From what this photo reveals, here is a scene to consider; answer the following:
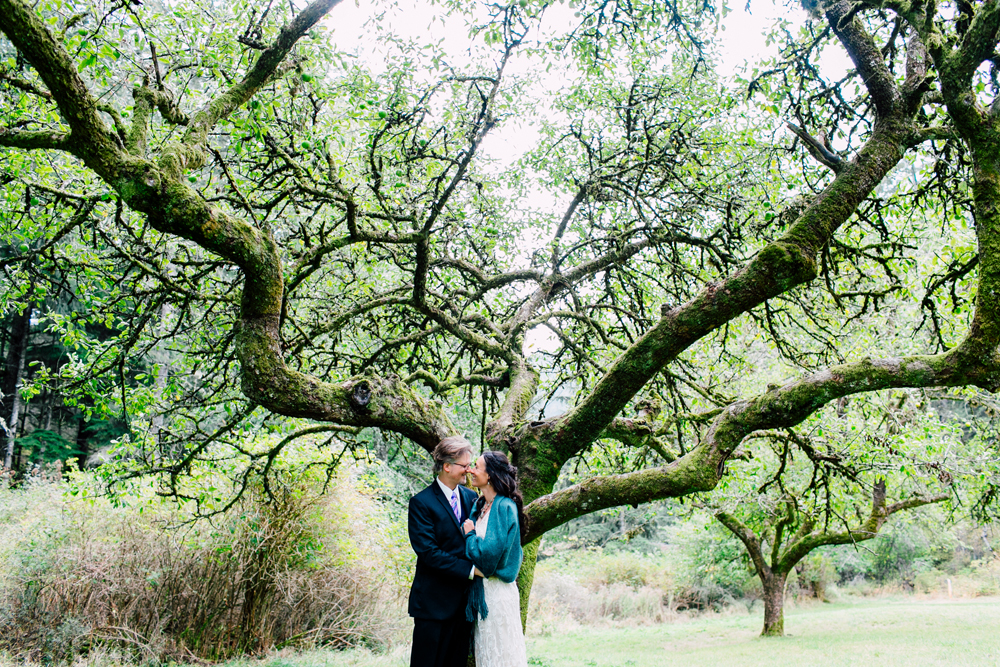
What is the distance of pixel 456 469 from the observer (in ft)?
12.3

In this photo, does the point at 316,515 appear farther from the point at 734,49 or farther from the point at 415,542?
the point at 734,49

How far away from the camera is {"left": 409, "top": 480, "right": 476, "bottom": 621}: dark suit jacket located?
3.40 metres

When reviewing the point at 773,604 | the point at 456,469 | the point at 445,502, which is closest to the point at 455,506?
the point at 445,502

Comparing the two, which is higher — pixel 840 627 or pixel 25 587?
pixel 25 587

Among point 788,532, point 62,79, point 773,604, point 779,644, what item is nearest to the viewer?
point 62,79

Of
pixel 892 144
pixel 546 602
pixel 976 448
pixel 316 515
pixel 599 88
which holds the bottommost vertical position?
pixel 546 602

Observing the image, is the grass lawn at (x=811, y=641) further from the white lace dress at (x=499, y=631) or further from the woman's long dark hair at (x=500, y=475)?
the woman's long dark hair at (x=500, y=475)

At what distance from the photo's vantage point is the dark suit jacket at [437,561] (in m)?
3.40

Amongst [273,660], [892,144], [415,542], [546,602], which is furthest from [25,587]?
[546,602]

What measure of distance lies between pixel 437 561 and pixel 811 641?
13104mm

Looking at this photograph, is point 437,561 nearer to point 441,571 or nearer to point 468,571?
point 441,571

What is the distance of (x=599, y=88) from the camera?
6656 millimetres

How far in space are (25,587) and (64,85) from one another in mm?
9444

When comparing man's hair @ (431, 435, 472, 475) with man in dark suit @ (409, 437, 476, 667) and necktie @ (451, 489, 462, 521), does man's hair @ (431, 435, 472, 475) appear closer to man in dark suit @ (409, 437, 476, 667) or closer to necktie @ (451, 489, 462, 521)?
man in dark suit @ (409, 437, 476, 667)
